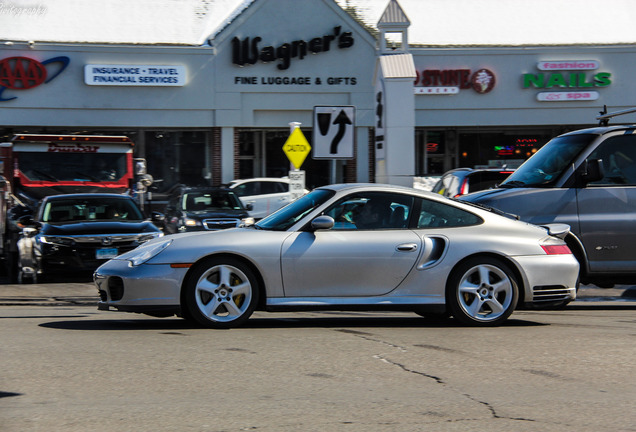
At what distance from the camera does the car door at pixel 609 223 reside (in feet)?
34.4

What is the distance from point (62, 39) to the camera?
93.7 ft

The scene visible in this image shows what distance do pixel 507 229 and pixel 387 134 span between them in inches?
212

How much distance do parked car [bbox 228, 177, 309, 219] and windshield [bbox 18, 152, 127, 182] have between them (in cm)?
767

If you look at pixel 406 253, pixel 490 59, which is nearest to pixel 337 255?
pixel 406 253

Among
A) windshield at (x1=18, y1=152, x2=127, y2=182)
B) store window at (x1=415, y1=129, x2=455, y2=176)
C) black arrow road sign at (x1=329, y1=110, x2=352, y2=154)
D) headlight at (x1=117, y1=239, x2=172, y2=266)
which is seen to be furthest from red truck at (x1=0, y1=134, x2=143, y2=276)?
store window at (x1=415, y1=129, x2=455, y2=176)

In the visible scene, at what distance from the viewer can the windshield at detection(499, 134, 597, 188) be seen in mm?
10836

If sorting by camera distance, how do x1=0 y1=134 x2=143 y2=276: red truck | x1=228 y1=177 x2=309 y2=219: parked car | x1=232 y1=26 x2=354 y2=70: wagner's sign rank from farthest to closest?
1. x1=232 y1=26 x2=354 y2=70: wagner's sign
2. x1=228 y1=177 x2=309 y2=219: parked car
3. x1=0 y1=134 x2=143 y2=276: red truck

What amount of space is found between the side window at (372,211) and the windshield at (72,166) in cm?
1015

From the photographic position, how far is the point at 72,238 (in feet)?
44.2

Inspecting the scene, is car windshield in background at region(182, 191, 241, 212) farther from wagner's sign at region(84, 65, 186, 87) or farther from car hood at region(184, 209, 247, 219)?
wagner's sign at region(84, 65, 186, 87)

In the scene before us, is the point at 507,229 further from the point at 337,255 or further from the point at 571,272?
the point at 337,255

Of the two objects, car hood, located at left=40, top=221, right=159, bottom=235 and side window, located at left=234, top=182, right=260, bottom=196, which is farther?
side window, located at left=234, top=182, right=260, bottom=196

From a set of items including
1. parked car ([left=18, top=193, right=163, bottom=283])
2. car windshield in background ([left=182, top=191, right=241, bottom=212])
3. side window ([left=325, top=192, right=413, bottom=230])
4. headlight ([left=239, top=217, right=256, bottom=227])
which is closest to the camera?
side window ([left=325, top=192, right=413, bottom=230])

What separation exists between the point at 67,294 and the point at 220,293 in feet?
16.6
